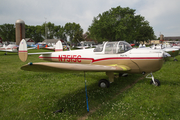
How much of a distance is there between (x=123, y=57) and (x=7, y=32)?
91.7 meters

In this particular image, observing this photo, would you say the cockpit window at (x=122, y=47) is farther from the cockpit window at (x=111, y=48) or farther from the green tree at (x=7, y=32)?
the green tree at (x=7, y=32)

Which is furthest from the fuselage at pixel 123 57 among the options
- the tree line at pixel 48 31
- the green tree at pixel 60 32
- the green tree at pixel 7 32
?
the green tree at pixel 7 32

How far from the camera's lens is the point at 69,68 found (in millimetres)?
2992

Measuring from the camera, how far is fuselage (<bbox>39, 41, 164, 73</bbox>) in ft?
15.7

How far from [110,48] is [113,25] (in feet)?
116

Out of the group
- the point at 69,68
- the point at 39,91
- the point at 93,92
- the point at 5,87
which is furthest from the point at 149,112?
the point at 5,87

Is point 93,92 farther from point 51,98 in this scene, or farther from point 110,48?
point 110,48

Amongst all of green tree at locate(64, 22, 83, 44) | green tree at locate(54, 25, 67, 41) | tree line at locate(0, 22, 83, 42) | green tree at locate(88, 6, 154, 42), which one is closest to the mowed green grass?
green tree at locate(88, 6, 154, 42)

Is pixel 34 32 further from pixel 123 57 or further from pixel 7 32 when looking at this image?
pixel 123 57

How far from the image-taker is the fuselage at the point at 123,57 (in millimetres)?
4773

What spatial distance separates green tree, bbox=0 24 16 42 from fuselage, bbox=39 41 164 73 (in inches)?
3459

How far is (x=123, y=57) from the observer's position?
513 cm

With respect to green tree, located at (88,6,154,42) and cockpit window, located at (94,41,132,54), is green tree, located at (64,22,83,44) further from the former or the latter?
cockpit window, located at (94,41,132,54)

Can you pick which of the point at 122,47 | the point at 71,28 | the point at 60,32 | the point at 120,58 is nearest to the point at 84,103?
Result: the point at 120,58
